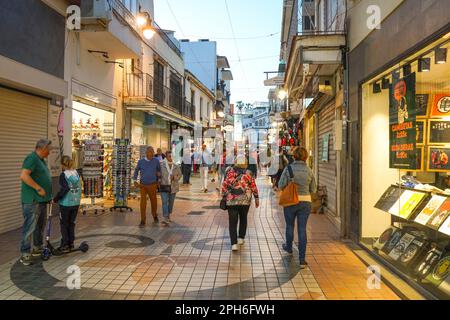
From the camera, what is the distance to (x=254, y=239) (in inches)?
340

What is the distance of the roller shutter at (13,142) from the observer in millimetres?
8891

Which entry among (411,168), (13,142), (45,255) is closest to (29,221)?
(45,255)

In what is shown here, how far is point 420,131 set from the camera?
21.6 ft

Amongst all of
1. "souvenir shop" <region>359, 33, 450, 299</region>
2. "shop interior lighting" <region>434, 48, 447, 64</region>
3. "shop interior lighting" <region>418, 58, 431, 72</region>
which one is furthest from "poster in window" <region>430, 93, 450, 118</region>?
"shop interior lighting" <region>434, 48, 447, 64</region>

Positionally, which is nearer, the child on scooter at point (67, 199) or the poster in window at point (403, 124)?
the poster in window at point (403, 124)

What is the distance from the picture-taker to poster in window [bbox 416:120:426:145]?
6.54 meters

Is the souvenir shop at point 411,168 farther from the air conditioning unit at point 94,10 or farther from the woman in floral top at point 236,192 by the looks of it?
the air conditioning unit at point 94,10

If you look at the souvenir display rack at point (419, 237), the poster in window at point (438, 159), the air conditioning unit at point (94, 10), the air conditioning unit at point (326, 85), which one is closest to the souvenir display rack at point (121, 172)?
the air conditioning unit at point (94, 10)

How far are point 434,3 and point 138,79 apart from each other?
13.9 m

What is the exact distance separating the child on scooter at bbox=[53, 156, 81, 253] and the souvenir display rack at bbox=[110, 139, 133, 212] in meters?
5.00

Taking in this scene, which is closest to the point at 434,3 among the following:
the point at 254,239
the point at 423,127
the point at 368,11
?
the point at 423,127

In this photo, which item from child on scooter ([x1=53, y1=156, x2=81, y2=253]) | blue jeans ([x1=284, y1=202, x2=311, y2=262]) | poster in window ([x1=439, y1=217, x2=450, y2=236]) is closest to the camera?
poster in window ([x1=439, y1=217, x2=450, y2=236])

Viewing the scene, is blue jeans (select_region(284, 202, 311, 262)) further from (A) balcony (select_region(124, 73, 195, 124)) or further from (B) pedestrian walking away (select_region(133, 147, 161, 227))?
(A) balcony (select_region(124, 73, 195, 124))

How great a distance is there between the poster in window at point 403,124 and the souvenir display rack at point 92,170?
25.4 ft
